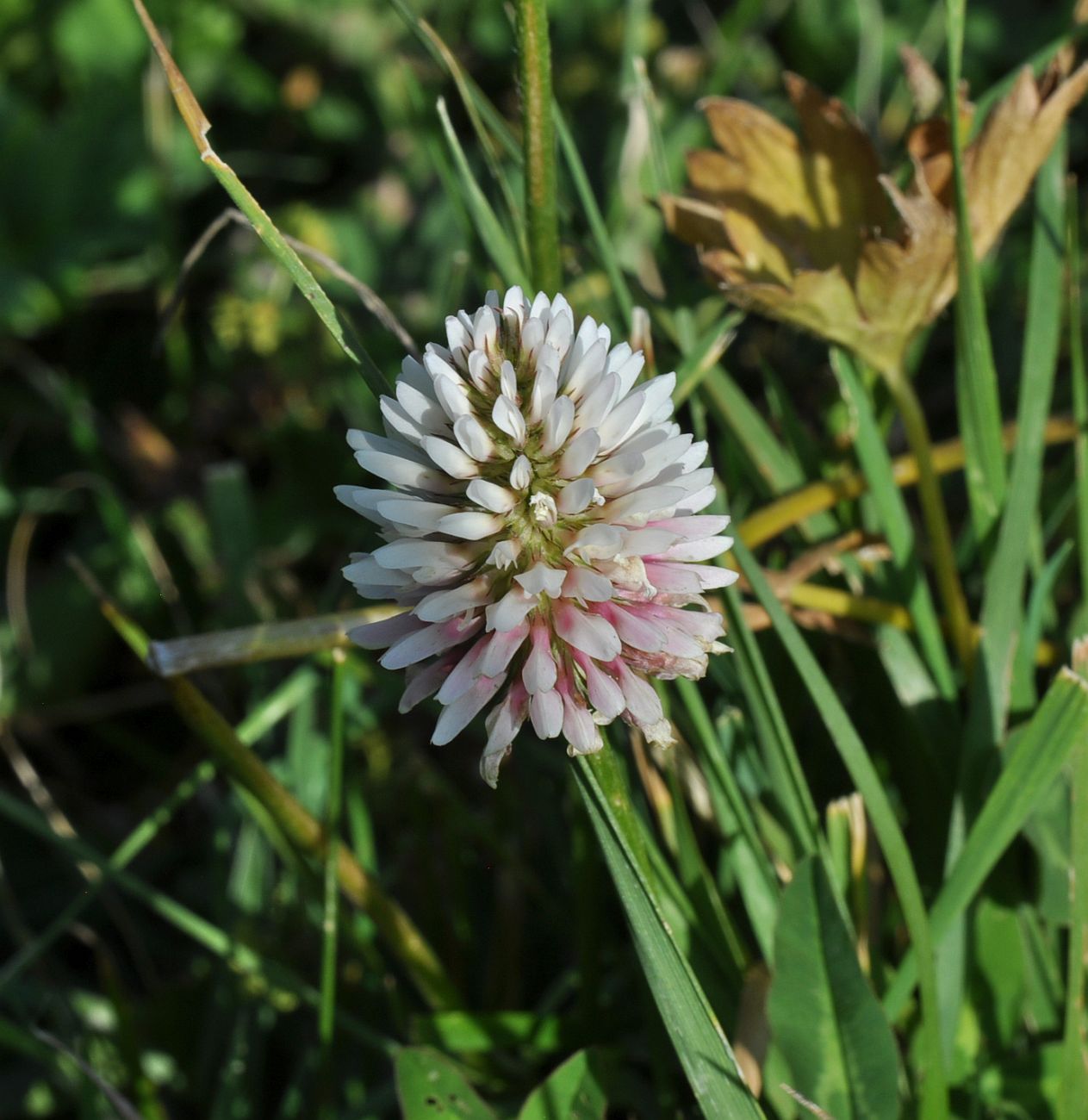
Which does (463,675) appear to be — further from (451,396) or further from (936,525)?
(936,525)

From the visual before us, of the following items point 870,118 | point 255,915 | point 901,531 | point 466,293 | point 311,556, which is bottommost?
point 255,915

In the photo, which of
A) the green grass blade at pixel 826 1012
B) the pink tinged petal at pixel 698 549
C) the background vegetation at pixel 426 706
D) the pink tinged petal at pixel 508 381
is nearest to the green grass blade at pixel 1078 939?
the background vegetation at pixel 426 706

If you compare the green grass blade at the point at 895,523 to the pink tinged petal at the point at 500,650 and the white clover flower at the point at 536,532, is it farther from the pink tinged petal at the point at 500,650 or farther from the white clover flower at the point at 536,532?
the pink tinged petal at the point at 500,650

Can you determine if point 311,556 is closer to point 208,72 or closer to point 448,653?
point 208,72

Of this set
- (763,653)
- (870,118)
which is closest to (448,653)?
(763,653)

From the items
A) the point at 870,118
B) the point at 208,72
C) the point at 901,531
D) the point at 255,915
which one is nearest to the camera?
the point at 901,531

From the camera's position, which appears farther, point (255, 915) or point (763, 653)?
point (255, 915)

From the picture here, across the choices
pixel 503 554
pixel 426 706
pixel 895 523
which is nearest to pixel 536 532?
pixel 503 554
